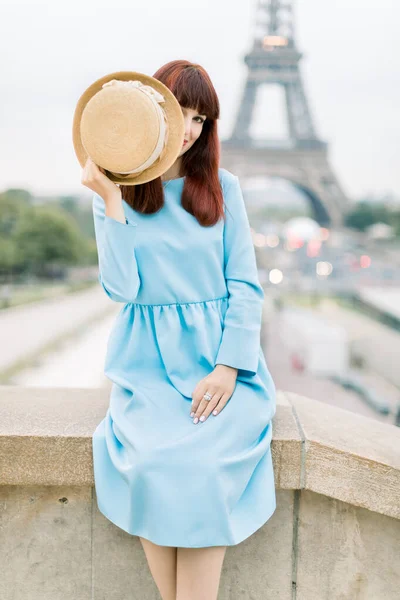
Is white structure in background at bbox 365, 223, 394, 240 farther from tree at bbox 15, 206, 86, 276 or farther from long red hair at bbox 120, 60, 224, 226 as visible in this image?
long red hair at bbox 120, 60, 224, 226

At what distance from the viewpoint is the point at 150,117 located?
121 centimetres

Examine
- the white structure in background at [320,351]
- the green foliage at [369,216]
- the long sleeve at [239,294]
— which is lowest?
the green foliage at [369,216]

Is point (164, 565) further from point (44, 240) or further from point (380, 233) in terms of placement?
point (380, 233)

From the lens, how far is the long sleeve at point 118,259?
1.33 metres

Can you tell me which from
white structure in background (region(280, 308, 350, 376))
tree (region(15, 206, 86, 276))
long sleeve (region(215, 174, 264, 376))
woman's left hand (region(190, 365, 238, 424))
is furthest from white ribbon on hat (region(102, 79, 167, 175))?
tree (region(15, 206, 86, 276))

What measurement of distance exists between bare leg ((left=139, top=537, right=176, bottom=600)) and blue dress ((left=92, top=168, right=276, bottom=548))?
0.05m

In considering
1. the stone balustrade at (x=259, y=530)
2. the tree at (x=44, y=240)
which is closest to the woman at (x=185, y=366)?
the stone balustrade at (x=259, y=530)

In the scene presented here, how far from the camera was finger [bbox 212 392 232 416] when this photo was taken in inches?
51.6

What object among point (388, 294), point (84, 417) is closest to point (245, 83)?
point (388, 294)

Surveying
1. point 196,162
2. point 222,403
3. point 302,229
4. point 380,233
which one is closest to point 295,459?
point 222,403

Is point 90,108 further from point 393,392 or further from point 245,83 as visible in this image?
point 245,83

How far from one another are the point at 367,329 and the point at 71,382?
1183cm

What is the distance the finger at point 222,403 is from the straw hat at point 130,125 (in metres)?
0.51

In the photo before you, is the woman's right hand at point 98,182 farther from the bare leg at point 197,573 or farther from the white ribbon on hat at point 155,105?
the bare leg at point 197,573
